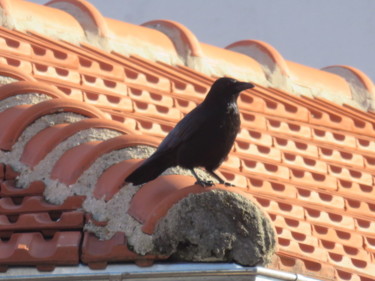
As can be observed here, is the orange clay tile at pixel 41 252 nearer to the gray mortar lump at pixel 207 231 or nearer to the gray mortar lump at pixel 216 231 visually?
the gray mortar lump at pixel 207 231

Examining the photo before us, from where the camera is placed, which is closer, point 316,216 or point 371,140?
point 316,216

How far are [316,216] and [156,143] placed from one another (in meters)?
1.84

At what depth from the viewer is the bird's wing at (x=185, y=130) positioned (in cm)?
581

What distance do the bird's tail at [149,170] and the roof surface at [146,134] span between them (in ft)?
0.25

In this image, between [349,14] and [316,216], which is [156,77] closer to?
[316,216]

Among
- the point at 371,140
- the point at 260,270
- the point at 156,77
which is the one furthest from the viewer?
the point at 371,140

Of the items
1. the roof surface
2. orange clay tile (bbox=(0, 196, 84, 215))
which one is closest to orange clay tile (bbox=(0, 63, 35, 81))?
the roof surface

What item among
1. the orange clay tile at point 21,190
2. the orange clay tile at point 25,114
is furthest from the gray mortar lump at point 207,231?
the orange clay tile at point 25,114

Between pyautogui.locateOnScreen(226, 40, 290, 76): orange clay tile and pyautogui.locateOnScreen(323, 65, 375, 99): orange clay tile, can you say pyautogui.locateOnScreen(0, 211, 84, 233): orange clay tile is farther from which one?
pyautogui.locateOnScreen(323, 65, 375, 99): orange clay tile

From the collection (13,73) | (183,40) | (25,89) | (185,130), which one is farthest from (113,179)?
(183,40)

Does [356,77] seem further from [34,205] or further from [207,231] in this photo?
[207,231]

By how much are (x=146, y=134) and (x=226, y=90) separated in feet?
6.81

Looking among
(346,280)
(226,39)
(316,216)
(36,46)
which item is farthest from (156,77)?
(226,39)

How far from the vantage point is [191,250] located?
547 centimetres
